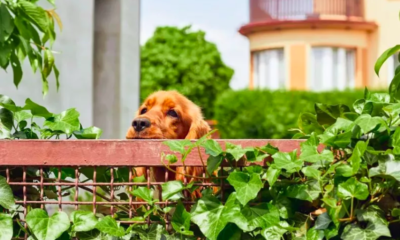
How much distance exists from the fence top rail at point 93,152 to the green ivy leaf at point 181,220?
0.12 meters

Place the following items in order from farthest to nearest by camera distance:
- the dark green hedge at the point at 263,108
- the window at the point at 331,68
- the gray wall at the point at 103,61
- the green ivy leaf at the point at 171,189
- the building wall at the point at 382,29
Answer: the window at the point at 331,68
the building wall at the point at 382,29
the dark green hedge at the point at 263,108
the gray wall at the point at 103,61
the green ivy leaf at the point at 171,189

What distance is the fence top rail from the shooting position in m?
2.18

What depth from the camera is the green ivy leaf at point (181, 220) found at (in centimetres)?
213

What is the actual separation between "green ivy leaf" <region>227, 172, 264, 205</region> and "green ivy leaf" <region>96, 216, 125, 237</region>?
0.33 metres

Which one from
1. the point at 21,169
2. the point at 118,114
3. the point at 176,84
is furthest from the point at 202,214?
the point at 176,84

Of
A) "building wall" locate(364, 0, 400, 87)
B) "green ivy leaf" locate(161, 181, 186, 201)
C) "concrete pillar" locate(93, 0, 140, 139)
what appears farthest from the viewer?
"building wall" locate(364, 0, 400, 87)

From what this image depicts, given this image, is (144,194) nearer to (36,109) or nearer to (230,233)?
(230,233)

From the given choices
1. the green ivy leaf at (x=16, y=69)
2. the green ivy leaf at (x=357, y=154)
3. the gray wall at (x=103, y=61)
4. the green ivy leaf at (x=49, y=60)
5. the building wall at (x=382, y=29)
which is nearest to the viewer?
the green ivy leaf at (x=357, y=154)

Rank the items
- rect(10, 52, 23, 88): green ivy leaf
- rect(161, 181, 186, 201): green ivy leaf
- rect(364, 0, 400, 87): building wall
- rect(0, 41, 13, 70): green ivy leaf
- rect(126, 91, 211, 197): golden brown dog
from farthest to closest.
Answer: rect(364, 0, 400, 87): building wall, rect(126, 91, 211, 197): golden brown dog, rect(10, 52, 23, 88): green ivy leaf, rect(0, 41, 13, 70): green ivy leaf, rect(161, 181, 186, 201): green ivy leaf

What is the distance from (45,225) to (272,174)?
614 millimetres

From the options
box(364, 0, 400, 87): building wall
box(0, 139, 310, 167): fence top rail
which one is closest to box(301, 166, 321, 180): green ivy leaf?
box(0, 139, 310, 167): fence top rail

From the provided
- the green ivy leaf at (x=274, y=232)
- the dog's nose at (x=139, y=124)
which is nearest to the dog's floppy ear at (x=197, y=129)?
the dog's nose at (x=139, y=124)

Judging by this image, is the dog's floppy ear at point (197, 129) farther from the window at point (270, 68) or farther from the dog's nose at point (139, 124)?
the window at point (270, 68)

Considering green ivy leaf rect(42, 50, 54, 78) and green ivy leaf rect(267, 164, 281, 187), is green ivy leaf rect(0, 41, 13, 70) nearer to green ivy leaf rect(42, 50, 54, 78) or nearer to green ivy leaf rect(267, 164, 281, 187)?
green ivy leaf rect(42, 50, 54, 78)
